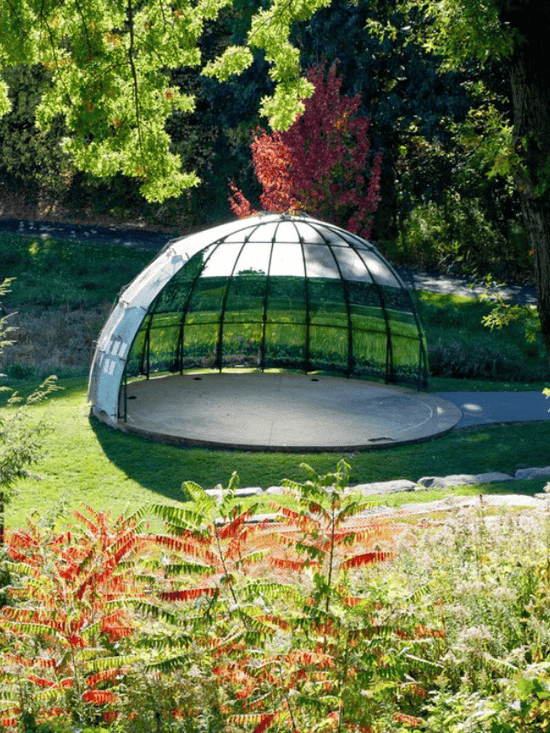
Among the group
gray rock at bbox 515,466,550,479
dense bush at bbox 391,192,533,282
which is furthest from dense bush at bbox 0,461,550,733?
dense bush at bbox 391,192,533,282

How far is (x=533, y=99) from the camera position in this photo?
690cm

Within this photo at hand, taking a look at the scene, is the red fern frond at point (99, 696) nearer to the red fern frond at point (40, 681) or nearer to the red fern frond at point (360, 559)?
the red fern frond at point (40, 681)

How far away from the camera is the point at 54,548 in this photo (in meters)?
5.45

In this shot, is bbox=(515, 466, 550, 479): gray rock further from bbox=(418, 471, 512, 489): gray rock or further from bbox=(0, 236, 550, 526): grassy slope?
bbox=(0, 236, 550, 526): grassy slope

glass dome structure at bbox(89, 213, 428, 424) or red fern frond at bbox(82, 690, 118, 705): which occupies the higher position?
glass dome structure at bbox(89, 213, 428, 424)

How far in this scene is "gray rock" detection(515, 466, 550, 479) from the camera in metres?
11.4

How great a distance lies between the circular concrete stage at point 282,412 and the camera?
44.8 feet

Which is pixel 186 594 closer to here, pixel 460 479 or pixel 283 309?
pixel 460 479

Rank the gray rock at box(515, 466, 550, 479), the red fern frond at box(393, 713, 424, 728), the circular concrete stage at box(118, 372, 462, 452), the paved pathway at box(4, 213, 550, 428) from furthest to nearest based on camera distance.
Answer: the paved pathway at box(4, 213, 550, 428) → the circular concrete stage at box(118, 372, 462, 452) → the gray rock at box(515, 466, 550, 479) → the red fern frond at box(393, 713, 424, 728)

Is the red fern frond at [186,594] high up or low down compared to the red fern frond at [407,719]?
up

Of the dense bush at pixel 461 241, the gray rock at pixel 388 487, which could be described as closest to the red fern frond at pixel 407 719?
the gray rock at pixel 388 487

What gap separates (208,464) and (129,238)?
20362 mm

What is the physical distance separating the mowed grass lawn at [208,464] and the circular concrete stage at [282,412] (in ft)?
1.14

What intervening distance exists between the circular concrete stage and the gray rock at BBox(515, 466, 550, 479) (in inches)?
92.3
